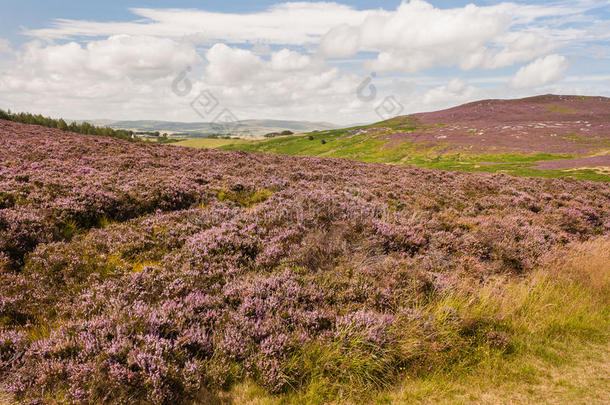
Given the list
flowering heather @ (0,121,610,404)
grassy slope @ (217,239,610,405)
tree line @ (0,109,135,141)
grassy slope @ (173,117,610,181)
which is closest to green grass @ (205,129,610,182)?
grassy slope @ (173,117,610,181)

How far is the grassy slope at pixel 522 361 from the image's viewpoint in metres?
Answer: 3.83

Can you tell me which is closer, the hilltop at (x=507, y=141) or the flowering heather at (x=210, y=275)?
the flowering heather at (x=210, y=275)

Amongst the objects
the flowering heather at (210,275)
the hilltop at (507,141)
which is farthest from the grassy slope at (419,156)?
the flowering heather at (210,275)

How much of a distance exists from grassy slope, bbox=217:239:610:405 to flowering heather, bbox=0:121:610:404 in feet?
0.77

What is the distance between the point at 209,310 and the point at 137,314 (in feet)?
3.21

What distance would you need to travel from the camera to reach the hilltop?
46.3 metres

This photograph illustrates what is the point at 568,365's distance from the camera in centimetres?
464

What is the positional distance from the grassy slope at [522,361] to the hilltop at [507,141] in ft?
120

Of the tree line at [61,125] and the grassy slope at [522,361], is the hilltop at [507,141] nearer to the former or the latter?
the grassy slope at [522,361]

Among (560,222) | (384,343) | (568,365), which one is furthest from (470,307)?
(560,222)

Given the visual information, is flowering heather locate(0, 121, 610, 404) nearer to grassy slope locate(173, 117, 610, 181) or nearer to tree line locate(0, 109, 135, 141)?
grassy slope locate(173, 117, 610, 181)

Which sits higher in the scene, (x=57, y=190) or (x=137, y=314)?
(x=57, y=190)

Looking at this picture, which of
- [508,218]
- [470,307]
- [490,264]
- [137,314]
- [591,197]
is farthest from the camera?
[591,197]

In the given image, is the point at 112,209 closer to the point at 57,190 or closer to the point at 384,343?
the point at 57,190
